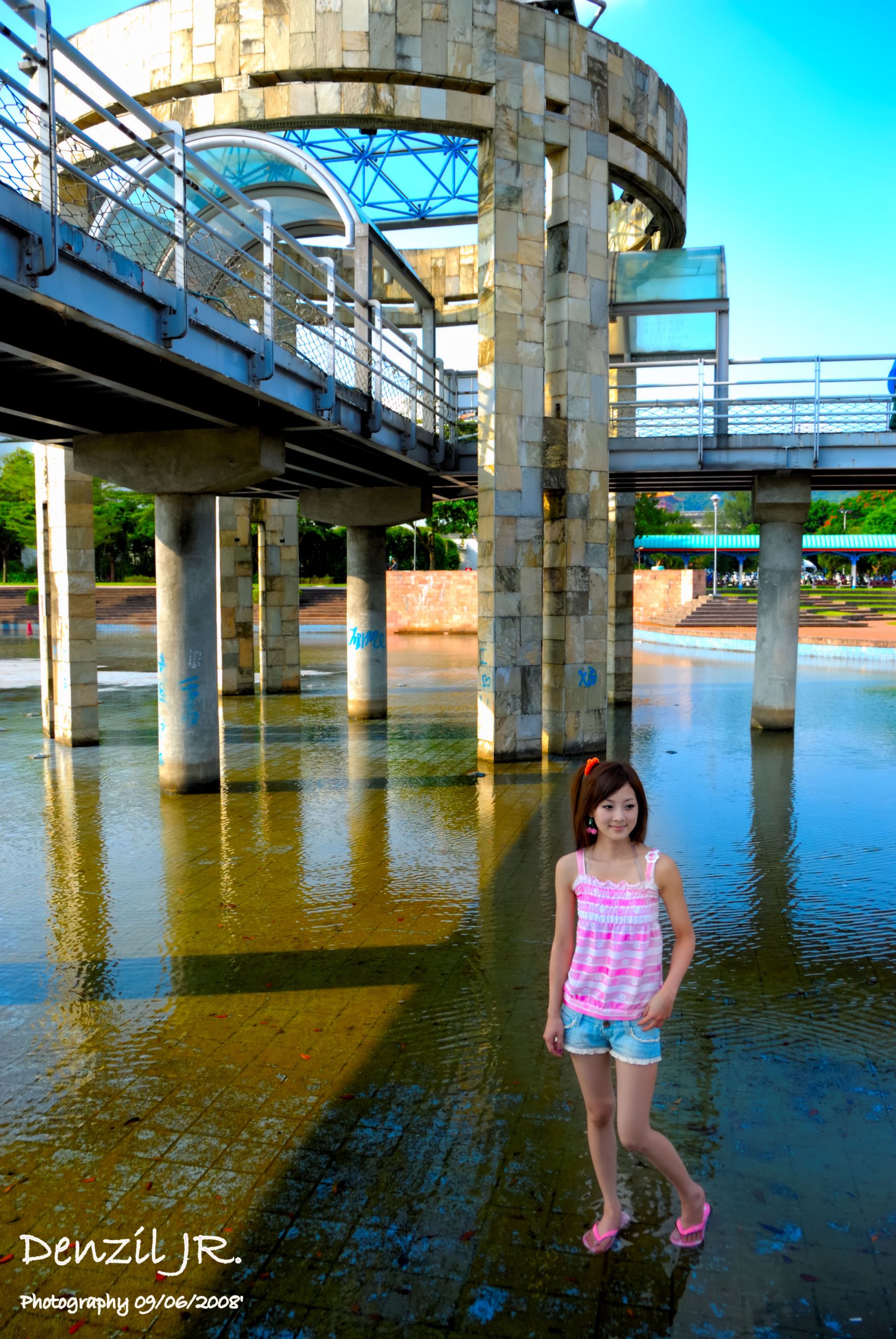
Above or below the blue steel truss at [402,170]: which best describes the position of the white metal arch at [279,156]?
below

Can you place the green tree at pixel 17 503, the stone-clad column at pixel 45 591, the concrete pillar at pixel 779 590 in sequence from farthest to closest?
the green tree at pixel 17 503 < the concrete pillar at pixel 779 590 < the stone-clad column at pixel 45 591

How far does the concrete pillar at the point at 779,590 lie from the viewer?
17.8m

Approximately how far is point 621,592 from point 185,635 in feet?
42.6

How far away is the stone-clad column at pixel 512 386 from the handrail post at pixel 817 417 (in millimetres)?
4917

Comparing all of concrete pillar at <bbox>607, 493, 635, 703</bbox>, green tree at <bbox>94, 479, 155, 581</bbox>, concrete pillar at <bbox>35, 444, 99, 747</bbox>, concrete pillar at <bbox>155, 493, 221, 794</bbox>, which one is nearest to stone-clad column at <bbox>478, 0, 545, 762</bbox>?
concrete pillar at <bbox>155, 493, 221, 794</bbox>

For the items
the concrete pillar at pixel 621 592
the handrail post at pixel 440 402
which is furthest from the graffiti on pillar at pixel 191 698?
the concrete pillar at pixel 621 592

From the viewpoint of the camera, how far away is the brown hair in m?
3.60

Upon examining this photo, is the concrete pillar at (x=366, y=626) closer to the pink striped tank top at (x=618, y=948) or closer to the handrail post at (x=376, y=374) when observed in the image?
the handrail post at (x=376, y=374)

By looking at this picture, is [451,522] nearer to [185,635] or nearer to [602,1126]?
[185,635]

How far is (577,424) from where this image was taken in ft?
51.3

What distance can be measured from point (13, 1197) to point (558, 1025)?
234 centimetres

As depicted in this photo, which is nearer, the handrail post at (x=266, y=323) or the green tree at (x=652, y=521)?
the handrail post at (x=266, y=323)

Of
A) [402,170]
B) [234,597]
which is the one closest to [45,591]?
[234,597]

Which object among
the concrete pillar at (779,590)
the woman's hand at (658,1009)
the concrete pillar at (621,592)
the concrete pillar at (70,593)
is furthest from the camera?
the concrete pillar at (621,592)
